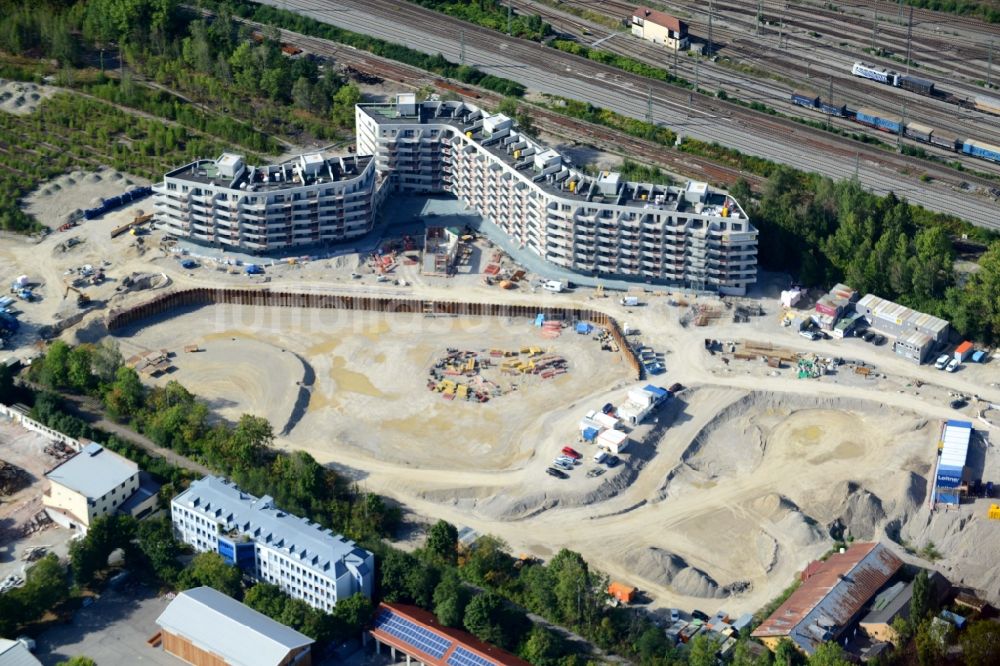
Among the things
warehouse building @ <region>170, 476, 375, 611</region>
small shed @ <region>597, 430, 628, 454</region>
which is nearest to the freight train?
small shed @ <region>597, 430, 628, 454</region>

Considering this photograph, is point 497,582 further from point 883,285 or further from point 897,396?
point 883,285

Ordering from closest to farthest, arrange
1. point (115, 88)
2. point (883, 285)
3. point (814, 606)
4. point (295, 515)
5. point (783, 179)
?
point (814, 606) → point (295, 515) → point (883, 285) → point (783, 179) → point (115, 88)

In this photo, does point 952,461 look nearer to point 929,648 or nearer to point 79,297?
point 929,648

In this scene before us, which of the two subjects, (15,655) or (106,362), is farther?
(106,362)

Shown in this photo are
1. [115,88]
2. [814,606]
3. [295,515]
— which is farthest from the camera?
[115,88]

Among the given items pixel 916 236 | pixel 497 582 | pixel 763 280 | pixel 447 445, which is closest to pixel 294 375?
pixel 447 445

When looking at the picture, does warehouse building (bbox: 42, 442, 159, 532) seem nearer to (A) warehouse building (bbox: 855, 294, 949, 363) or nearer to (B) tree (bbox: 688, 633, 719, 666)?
(B) tree (bbox: 688, 633, 719, 666)

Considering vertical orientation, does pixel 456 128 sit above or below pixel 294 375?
above

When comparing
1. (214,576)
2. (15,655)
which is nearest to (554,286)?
(214,576)
